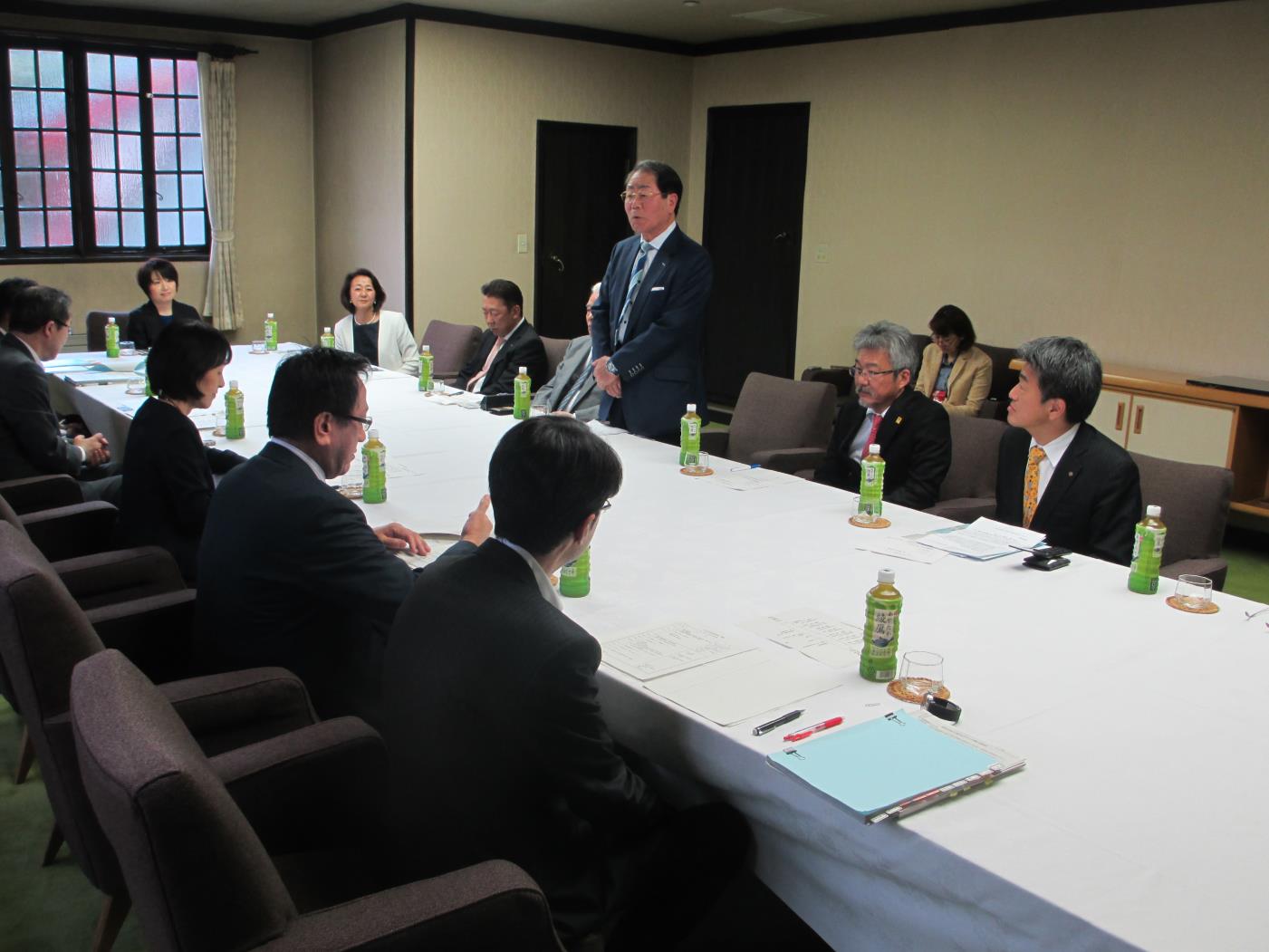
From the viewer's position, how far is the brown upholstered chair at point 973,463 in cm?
398

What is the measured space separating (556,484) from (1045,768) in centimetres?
85

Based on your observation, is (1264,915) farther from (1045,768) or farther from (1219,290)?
(1219,290)

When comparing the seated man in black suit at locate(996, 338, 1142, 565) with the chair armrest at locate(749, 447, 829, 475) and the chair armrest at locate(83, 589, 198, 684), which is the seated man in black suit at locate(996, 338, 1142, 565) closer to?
the chair armrest at locate(749, 447, 829, 475)

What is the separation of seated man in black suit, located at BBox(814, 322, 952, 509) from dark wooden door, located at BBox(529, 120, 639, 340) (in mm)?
4856

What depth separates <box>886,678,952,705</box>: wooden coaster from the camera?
1905mm

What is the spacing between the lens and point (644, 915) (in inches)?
67.6

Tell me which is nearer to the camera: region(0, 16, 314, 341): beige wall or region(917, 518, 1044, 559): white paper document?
region(917, 518, 1044, 559): white paper document

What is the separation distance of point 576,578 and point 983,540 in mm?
1139

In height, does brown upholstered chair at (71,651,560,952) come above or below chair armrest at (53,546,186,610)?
above

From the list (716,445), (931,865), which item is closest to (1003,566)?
(931,865)

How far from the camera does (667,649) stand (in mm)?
2111

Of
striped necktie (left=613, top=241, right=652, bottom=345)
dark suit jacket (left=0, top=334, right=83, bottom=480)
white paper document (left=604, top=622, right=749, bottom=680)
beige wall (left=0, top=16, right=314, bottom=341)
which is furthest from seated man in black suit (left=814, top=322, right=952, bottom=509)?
beige wall (left=0, top=16, right=314, bottom=341)

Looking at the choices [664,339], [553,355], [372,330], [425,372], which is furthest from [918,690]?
[372,330]

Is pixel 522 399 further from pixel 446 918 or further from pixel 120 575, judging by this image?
pixel 446 918
